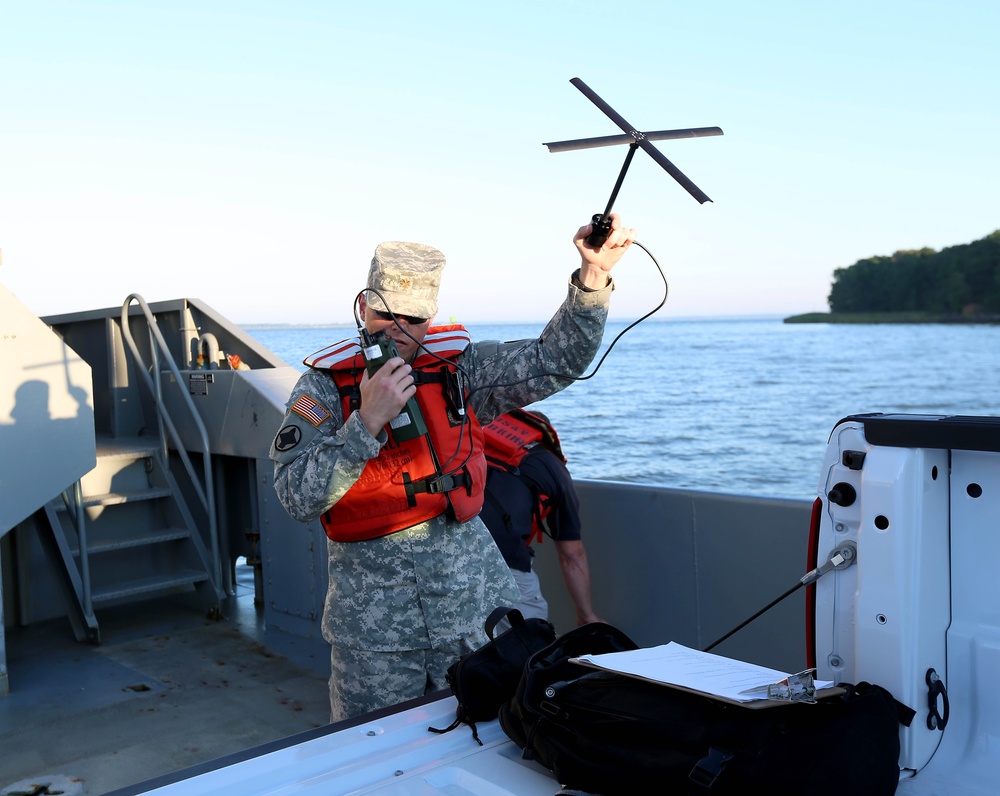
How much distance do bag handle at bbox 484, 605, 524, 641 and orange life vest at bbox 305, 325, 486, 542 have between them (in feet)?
1.86

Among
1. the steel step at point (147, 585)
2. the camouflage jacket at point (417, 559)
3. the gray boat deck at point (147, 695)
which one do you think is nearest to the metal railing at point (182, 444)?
the steel step at point (147, 585)

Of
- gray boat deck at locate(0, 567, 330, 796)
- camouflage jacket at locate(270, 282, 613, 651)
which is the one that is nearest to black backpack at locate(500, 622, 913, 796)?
camouflage jacket at locate(270, 282, 613, 651)

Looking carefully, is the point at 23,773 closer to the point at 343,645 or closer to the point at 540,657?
the point at 343,645

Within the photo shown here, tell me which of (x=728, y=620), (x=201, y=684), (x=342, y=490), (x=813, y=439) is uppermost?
(x=342, y=490)

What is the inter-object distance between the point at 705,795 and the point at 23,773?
2.83 meters

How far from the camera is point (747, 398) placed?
40.9 metres

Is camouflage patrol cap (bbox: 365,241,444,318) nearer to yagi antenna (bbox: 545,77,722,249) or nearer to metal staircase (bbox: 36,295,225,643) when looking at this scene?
yagi antenna (bbox: 545,77,722,249)

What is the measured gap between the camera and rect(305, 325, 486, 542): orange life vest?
7.49 ft

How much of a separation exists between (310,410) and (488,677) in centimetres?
88

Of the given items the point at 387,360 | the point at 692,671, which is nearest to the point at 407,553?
the point at 387,360

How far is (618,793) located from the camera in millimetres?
1335

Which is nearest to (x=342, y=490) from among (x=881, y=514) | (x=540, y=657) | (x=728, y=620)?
(x=540, y=657)

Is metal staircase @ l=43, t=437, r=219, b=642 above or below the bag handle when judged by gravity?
below

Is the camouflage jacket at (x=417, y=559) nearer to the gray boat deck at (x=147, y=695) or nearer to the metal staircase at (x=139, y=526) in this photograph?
the gray boat deck at (x=147, y=695)
